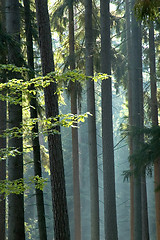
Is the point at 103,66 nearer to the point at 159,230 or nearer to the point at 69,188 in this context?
the point at 159,230

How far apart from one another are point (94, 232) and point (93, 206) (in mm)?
934

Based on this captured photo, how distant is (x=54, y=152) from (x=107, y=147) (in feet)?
13.9

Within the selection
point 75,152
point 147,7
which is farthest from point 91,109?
point 147,7

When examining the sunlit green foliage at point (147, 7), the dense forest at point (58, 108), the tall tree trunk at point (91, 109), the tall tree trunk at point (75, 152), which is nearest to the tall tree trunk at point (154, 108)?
the dense forest at point (58, 108)

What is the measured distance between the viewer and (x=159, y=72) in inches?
565

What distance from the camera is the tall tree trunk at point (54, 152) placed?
692cm

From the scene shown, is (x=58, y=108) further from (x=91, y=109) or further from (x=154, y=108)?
(x=154, y=108)

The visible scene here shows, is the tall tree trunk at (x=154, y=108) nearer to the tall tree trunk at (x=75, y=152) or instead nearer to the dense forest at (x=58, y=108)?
the dense forest at (x=58, y=108)

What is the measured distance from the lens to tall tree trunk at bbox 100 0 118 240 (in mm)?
10836

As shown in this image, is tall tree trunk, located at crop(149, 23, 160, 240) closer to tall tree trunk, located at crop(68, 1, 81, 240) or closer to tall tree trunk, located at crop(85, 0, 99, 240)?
tall tree trunk, located at crop(85, 0, 99, 240)

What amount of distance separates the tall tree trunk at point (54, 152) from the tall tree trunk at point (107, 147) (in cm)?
398

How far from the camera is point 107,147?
36.0ft

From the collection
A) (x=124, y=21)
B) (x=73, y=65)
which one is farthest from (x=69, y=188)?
(x=73, y=65)

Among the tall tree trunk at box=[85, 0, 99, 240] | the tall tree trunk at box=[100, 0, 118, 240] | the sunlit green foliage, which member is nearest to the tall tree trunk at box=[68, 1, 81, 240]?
the tall tree trunk at box=[85, 0, 99, 240]
